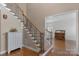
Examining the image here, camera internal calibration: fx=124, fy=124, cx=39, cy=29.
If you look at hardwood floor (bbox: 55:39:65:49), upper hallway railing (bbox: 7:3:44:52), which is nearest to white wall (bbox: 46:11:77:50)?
hardwood floor (bbox: 55:39:65:49)

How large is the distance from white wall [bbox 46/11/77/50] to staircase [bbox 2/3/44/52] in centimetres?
40

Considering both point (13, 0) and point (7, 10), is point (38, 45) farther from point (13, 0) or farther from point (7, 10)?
point (13, 0)

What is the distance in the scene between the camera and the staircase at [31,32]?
291 centimetres

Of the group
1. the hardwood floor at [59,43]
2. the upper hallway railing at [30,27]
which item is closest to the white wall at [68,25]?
the hardwood floor at [59,43]

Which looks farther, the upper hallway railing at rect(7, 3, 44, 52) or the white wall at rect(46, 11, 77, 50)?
the upper hallway railing at rect(7, 3, 44, 52)

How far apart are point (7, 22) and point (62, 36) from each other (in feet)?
5.05

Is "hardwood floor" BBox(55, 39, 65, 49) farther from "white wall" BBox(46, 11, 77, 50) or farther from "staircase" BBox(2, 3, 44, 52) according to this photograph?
"staircase" BBox(2, 3, 44, 52)

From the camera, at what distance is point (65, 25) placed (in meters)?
2.81

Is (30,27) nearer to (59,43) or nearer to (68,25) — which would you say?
(59,43)

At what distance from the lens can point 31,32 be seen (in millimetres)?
3082

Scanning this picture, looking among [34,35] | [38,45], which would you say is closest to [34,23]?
[34,35]

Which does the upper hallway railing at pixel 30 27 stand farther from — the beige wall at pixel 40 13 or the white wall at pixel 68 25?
the white wall at pixel 68 25

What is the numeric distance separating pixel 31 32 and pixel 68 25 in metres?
0.91

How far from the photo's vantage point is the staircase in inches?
115
